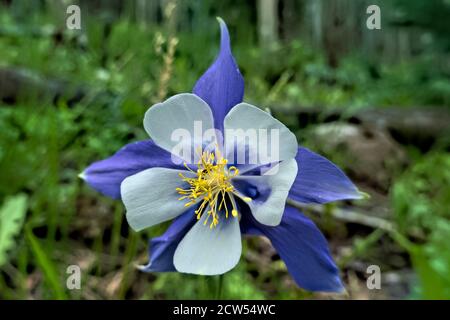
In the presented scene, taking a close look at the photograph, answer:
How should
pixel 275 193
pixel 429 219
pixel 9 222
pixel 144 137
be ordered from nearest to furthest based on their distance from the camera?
pixel 275 193
pixel 9 222
pixel 144 137
pixel 429 219

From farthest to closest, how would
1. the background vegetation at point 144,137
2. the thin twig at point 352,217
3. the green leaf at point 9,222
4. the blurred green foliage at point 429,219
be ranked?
the thin twig at point 352,217 → the background vegetation at point 144,137 → the green leaf at point 9,222 → the blurred green foliage at point 429,219

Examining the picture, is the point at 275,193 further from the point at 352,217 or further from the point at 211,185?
the point at 352,217

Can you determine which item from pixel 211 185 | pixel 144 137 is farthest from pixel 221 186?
pixel 144 137

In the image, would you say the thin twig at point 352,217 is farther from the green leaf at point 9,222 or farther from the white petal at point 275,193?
the white petal at point 275,193

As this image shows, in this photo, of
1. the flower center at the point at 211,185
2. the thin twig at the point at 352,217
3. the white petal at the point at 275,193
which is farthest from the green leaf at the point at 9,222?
the thin twig at the point at 352,217

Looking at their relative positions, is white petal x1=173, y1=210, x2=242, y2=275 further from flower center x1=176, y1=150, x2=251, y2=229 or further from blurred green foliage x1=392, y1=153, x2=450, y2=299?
blurred green foliage x1=392, y1=153, x2=450, y2=299

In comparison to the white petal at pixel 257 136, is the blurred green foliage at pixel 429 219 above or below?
below
